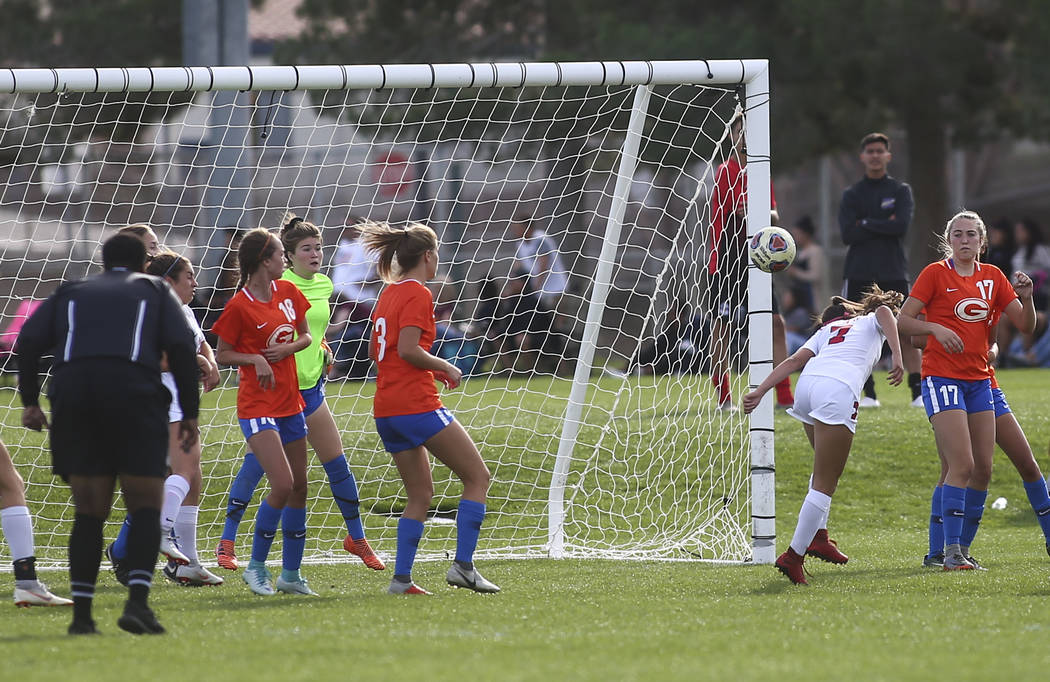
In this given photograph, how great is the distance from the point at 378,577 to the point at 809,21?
1445 cm

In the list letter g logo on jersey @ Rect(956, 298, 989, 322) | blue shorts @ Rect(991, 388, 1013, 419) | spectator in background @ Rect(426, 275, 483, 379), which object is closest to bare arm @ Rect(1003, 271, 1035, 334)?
letter g logo on jersey @ Rect(956, 298, 989, 322)


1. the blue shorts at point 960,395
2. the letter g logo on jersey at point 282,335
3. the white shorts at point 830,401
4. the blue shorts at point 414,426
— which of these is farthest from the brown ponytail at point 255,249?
the blue shorts at point 960,395

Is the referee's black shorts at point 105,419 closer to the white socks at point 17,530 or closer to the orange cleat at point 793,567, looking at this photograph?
the white socks at point 17,530

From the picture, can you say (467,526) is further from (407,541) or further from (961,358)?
(961,358)

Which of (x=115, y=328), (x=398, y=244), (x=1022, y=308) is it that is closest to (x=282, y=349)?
(x=398, y=244)

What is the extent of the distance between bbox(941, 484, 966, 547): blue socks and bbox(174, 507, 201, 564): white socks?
161 inches

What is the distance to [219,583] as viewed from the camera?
7.39 meters

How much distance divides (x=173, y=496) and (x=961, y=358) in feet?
A: 14.2

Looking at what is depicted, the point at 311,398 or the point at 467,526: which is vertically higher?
the point at 311,398

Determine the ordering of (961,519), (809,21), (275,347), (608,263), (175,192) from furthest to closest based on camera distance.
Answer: (809,21), (175,192), (608,263), (961,519), (275,347)

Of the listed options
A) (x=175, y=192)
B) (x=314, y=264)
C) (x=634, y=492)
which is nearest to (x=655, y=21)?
(x=175, y=192)

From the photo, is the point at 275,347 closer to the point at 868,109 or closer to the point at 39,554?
the point at 39,554

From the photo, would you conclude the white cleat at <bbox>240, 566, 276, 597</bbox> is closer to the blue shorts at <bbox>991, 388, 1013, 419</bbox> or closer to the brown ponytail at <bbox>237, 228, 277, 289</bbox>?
the brown ponytail at <bbox>237, 228, 277, 289</bbox>

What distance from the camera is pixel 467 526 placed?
6.82 meters
